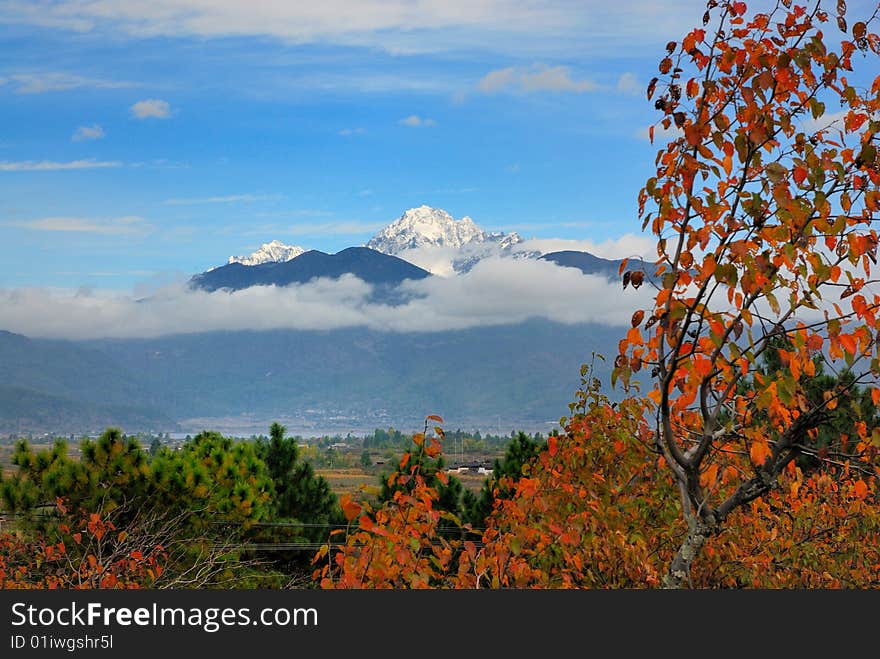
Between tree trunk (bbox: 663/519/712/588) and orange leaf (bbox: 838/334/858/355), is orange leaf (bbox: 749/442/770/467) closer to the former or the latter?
orange leaf (bbox: 838/334/858/355)

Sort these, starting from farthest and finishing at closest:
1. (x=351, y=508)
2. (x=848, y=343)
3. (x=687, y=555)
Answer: (x=687, y=555)
(x=351, y=508)
(x=848, y=343)

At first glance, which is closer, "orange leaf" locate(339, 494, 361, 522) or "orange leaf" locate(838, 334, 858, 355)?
"orange leaf" locate(838, 334, 858, 355)

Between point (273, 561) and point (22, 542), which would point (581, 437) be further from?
point (273, 561)

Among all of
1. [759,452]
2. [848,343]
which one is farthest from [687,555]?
[848,343]

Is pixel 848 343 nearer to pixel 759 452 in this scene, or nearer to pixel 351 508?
pixel 759 452

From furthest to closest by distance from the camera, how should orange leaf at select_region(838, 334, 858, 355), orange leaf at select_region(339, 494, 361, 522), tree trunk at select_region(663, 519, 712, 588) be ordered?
1. tree trunk at select_region(663, 519, 712, 588)
2. orange leaf at select_region(339, 494, 361, 522)
3. orange leaf at select_region(838, 334, 858, 355)

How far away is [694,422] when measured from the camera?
7.42 m

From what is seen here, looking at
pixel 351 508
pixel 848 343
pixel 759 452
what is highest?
pixel 848 343

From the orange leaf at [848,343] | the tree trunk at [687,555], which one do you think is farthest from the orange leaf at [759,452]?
the tree trunk at [687,555]

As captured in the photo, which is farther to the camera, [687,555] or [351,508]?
[687,555]

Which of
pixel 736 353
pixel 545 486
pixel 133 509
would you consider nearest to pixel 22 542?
pixel 133 509

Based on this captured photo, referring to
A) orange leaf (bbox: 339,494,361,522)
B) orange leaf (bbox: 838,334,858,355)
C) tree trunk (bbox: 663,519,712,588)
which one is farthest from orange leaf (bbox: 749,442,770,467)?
orange leaf (bbox: 339,494,361,522)

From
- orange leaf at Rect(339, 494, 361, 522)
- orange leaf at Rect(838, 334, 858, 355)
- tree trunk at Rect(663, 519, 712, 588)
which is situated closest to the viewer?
orange leaf at Rect(838, 334, 858, 355)

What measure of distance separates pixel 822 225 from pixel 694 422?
2.82m
